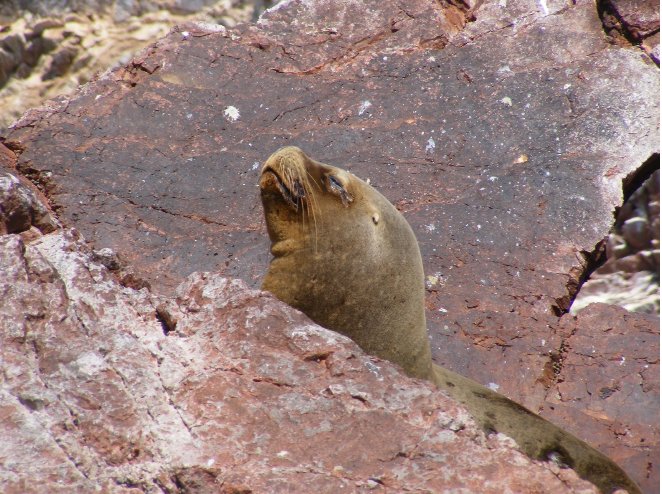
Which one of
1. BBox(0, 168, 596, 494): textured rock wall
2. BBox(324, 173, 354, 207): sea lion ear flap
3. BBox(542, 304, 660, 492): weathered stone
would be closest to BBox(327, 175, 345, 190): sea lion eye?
BBox(324, 173, 354, 207): sea lion ear flap

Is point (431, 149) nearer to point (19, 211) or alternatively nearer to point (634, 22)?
point (634, 22)

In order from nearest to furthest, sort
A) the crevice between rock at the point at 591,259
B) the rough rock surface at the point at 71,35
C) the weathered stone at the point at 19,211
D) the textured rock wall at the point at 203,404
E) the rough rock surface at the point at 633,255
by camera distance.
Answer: the textured rock wall at the point at 203,404, the weathered stone at the point at 19,211, the crevice between rock at the point at 591,259, the rough rock surface at the point at 633,255, the rough rock surface at the point at 71,35

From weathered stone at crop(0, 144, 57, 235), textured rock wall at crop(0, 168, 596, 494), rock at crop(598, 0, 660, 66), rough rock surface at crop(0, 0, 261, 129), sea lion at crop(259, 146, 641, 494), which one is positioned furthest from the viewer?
rough rock surface at crop(0, 0, 261, 129)

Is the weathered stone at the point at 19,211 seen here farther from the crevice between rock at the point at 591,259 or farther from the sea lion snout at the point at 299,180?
the crevice between rock at the point at 591,259

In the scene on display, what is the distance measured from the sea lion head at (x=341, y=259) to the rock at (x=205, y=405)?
27.8 inches

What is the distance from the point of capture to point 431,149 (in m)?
5.70

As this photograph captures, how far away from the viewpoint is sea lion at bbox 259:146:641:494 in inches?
143

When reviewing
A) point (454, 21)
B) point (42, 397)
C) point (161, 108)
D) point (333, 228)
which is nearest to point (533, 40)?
point (454, 21)

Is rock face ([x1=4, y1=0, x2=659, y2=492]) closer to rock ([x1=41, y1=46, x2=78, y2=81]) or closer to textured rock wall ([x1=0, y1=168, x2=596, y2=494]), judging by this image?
textured rock wall ([x1=0, y1=168, x2=596, y2=494])

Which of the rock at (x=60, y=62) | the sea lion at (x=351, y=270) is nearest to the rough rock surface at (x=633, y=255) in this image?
the sea lion at (x=351, y=270)

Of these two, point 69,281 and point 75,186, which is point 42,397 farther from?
point 75,186

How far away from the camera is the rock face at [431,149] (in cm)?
475

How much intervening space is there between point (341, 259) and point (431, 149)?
2256mm

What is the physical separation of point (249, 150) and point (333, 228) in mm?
2130
